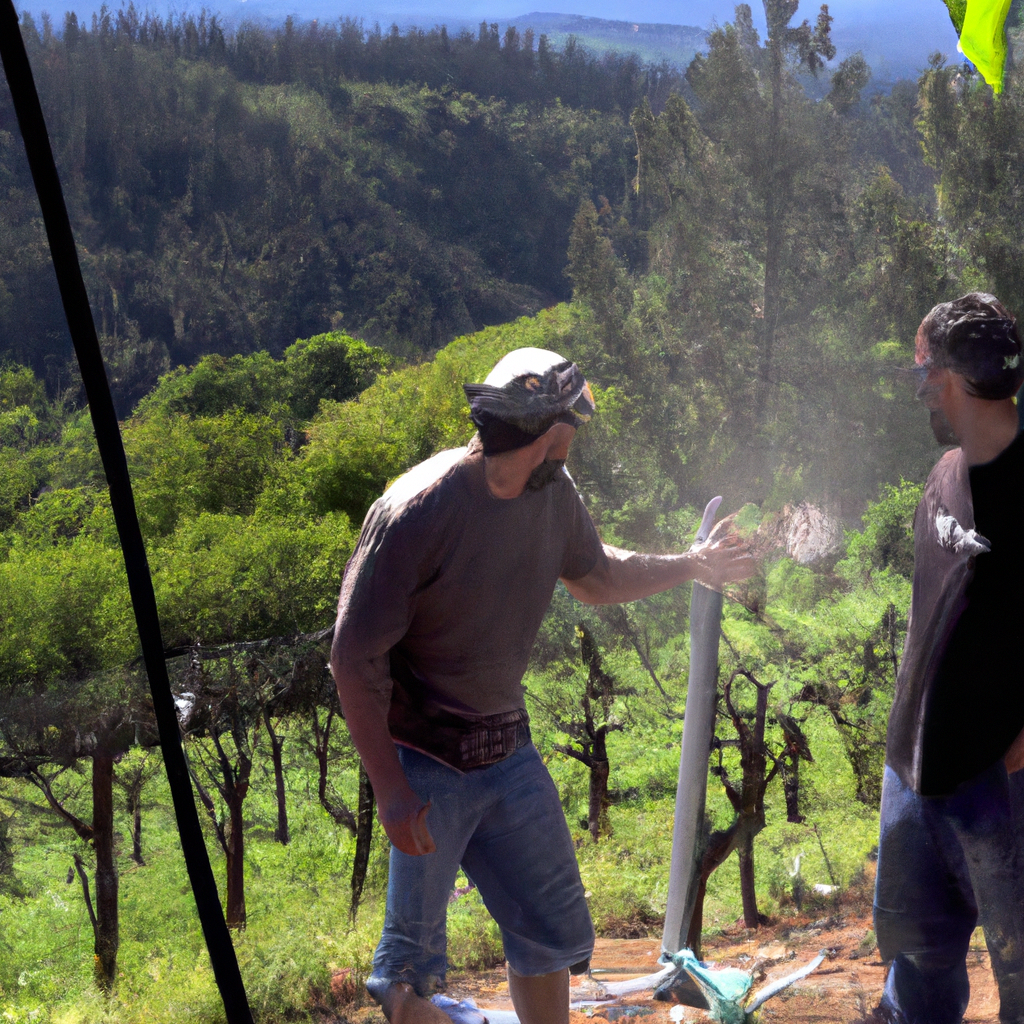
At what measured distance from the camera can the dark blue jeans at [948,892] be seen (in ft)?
4.30

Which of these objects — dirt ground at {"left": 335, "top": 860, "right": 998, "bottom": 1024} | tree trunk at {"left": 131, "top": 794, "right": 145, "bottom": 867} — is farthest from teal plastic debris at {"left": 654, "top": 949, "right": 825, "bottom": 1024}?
tree trunk at {"left": 131, "top": 794, "right": 145, "bottom": 867}

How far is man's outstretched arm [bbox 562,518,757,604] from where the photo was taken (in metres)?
1.41

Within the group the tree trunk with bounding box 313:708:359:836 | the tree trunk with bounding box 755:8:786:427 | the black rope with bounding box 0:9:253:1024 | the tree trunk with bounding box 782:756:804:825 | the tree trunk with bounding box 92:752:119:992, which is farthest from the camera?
the tree trunk with bounding box 755:8:786:427

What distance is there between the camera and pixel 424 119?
1549 centimetres

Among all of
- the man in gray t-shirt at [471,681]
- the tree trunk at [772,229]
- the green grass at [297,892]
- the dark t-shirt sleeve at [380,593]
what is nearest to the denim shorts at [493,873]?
the man in gray t-shirt at [471,681]

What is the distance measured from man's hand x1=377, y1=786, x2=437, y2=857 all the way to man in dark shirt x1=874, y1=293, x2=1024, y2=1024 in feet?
2.46

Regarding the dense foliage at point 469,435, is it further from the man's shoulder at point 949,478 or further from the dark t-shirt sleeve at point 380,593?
the man's shoulder at point 949,478

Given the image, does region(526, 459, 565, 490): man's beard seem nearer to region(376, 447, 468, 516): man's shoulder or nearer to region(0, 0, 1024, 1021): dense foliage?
region(376, 447, 468, 516): man's shoulder

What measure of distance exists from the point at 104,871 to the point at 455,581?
569 centimetres

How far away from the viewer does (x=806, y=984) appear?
183 cm

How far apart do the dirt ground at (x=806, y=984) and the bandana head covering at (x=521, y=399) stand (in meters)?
1.09

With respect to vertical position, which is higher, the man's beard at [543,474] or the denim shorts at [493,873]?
the man's beard at [543,474]

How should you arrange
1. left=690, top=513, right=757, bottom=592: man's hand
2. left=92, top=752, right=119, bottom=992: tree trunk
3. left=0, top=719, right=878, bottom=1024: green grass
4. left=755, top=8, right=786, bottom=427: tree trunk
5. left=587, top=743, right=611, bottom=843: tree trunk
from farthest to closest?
left=755, top=8, right=786, bottom=427: tree trunk
left=587, top=743, right=611, bottom=843: tree trunk
left=92, top=752, right=119, bottom=992: tree trunk
left=0, top=719, right=878, bottom=1024: green grass
left=690, top=513, right=757, bottom=592: man's hand

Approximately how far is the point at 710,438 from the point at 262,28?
653 inches
